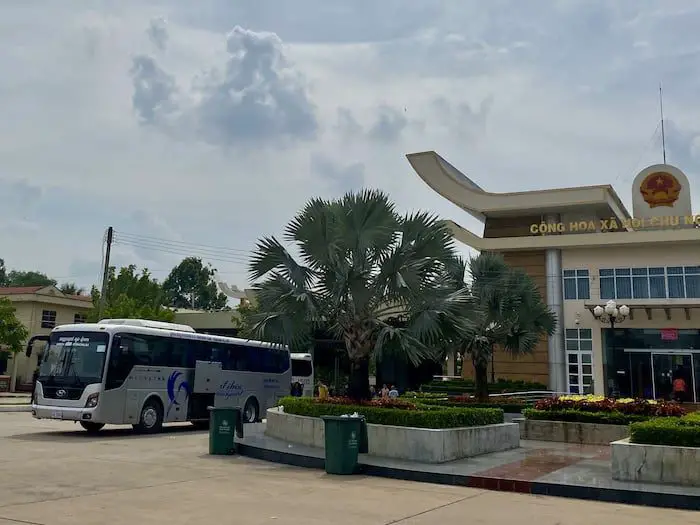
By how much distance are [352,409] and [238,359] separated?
→ 10.5 m

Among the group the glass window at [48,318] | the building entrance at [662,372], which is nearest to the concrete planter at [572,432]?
the building entrance at [662,372]

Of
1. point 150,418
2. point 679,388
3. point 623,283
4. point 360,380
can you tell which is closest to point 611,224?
point 623,283

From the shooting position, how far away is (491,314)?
2392 centimetres

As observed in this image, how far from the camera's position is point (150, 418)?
63.3ft

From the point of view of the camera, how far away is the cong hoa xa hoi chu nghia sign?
33.2 meters

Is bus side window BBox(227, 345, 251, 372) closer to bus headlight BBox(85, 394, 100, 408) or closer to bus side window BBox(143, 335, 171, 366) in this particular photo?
bus side window BBox(143, 335, 171, 366)

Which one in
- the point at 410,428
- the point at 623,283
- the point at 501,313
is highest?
the point at 623,283

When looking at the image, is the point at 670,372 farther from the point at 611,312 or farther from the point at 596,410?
the point at 596,410

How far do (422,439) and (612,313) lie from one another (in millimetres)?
17090

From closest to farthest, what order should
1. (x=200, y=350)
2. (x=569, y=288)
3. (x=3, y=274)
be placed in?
(x=200, y=350) < (x=569, y=288) < (x=3, y=274)

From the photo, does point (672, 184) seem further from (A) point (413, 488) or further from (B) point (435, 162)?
(A) point (413, 488)

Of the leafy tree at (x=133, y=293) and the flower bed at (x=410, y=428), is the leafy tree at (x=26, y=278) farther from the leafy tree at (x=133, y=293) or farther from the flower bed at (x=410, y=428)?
the flower bed at (x=410, y=428)

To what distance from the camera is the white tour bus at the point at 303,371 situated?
33.2m

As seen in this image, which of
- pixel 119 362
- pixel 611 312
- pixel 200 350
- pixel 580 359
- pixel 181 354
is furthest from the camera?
pixel 580 359
